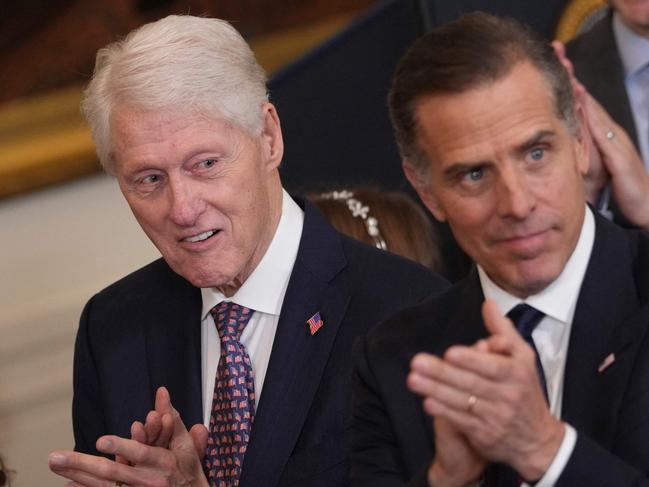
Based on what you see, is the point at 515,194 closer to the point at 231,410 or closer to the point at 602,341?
the point at 602,341

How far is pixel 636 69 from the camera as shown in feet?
11.4

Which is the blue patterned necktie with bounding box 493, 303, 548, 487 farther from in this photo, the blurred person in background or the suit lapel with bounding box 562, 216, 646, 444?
the blurred person in background

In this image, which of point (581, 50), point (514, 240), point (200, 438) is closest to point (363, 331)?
point (200, 438)

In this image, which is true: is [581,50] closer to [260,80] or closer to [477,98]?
[260,80]

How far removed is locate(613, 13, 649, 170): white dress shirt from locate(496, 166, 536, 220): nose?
1423 mm

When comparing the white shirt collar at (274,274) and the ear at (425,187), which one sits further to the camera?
the white shirt collar at (274,274)

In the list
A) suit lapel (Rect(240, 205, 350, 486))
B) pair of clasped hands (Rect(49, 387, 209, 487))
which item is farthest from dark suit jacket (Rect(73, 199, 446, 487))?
pair of clasped hands (Rect(49, 387, 209, 487))

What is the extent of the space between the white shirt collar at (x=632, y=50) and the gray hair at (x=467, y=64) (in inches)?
50.0

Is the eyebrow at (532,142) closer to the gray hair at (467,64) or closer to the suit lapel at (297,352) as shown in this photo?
the gray hair at (467,64)

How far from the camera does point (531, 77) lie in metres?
2.18

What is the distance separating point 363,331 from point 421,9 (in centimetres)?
134

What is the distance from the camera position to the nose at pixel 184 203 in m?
2.59

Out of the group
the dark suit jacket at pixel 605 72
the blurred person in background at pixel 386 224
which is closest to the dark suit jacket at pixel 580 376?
the blurred person in background at pixel 386 224

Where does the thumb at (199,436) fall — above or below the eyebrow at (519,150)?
below
